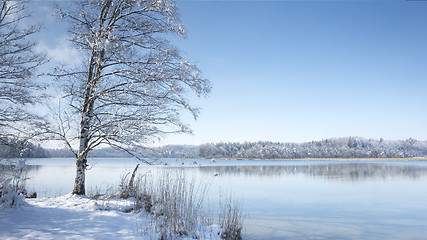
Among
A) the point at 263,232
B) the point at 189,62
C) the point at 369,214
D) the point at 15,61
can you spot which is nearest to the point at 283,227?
the point at 263,232

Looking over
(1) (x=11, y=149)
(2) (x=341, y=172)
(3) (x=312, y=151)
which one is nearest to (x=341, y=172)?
(2) (x=341, y=172)

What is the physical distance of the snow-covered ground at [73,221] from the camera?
4.55 meters

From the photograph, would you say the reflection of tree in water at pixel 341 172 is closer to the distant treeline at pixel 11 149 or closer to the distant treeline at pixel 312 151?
the distant treeline at pixel 11 149

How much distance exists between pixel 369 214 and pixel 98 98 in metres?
12.3

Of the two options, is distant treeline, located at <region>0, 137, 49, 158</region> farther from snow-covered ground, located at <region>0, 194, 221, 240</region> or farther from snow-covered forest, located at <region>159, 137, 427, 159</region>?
snow-covered forest, located at <region>159, 137, 427, 159</region>

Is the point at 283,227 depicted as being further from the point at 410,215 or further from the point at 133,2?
the point at 133,2

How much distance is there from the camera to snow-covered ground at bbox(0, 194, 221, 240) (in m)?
4.55

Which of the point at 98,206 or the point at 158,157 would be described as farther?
the point at 158,157

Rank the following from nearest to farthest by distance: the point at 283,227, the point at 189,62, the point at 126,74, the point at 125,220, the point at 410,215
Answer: the point at 125,220 → the point at 189,62 → the point at 126,74 → the point at 283,227 → the point at 410,215

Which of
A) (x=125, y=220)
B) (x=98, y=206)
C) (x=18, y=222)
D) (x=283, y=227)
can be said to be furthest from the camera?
(x=283, y=227)

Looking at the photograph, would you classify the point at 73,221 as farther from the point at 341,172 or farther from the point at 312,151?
the point at 312,151

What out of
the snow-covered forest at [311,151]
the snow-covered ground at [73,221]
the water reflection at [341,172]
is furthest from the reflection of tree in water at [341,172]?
the snow-covered forest at [311,151]

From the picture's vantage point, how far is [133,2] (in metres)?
7.52

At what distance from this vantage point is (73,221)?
5.23m
